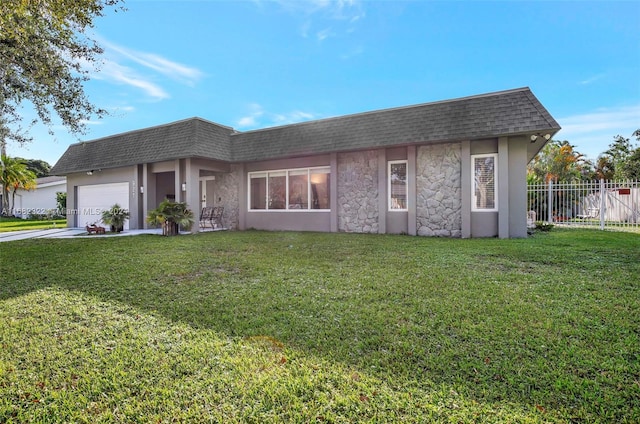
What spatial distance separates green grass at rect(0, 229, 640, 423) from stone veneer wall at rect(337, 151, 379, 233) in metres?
5.43

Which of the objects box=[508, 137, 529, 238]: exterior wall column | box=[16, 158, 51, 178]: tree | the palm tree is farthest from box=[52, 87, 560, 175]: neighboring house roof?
box=[16, 158, 51, 178]: tree

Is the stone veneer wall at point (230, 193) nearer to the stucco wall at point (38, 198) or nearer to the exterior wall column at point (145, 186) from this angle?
the exterior wall column at point (145, 186)

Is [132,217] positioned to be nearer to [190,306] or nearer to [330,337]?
[190,306]

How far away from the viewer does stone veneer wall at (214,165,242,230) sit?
13211 mm

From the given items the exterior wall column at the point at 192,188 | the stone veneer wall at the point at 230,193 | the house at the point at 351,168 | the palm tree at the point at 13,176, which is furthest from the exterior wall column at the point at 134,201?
the palm tree at the point at 13,176

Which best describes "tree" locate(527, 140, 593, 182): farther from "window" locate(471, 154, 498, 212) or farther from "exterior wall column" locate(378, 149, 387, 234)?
"exterior wall column" locate(378, 149, 387, 234)

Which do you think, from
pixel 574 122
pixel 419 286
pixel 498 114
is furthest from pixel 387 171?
pixel 574 122

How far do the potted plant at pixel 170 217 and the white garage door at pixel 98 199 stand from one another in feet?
14.1

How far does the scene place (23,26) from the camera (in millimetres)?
5562

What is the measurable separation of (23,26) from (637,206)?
19489 millimetres

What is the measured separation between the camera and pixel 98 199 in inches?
587

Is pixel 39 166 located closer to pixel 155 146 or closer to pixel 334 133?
pixel 155 146

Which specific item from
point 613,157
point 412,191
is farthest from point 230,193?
point 613,157

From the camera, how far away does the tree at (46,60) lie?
5.33 meters
